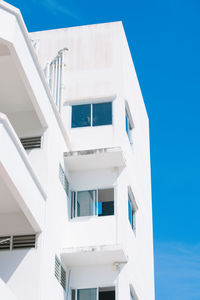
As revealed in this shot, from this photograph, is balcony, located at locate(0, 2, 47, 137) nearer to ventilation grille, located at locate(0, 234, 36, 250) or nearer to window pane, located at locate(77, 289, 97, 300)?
ventilation grille, located at locate(0, 234, 36, 250)

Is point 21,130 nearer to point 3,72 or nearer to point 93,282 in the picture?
point 3,72

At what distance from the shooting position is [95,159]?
21.0 m

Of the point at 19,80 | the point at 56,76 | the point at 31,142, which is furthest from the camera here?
the point at 56,76

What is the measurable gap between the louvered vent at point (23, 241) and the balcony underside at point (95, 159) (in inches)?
148

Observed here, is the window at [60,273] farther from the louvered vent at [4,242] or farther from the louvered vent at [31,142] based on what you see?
the louvered vent at [31,142]

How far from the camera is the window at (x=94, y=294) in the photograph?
64.0ft

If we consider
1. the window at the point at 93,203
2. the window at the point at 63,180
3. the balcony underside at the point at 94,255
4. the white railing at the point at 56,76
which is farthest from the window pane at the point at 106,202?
the white railing at the point at 56,76

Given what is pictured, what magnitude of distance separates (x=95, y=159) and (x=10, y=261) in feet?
15.7

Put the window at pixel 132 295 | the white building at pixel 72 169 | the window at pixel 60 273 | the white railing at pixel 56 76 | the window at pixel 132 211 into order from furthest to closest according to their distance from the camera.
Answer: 1. the white railing at pixel 56 76
2. the window at pixel 132 211
3. the window at pixel 132 295
4. the window at pixel 60 273
5. the white building at pixel 72 169

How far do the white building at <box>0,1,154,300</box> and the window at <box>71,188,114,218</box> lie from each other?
0.10 ft

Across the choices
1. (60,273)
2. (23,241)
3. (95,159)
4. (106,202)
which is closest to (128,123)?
(95,159)

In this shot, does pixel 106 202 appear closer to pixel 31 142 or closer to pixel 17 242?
pixel 31 142

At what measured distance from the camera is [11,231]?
59.0 feet

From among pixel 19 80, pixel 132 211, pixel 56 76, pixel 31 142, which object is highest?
pixel 56 76
